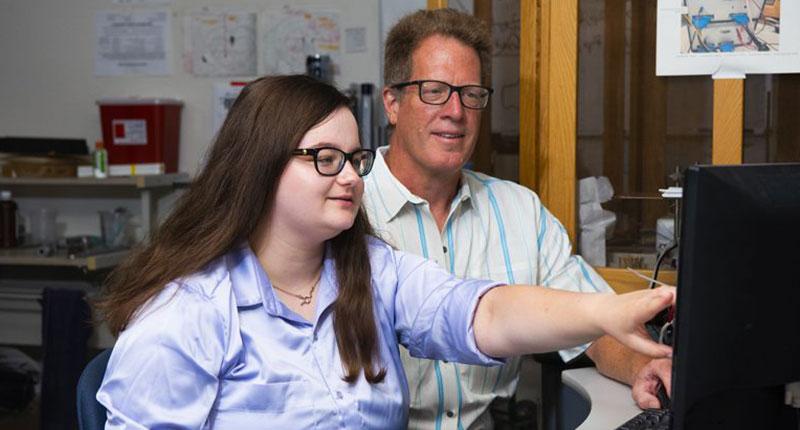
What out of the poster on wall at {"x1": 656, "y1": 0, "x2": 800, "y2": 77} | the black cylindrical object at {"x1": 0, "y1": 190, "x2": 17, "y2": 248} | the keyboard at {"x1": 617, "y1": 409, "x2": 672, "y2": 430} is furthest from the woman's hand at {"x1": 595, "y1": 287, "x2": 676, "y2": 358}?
the black cylindrical object at {"x1": 0, "y1": 190, "x2": 17, "y2": 248}

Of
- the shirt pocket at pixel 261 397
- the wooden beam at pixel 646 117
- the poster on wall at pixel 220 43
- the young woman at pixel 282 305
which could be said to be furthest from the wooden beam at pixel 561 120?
the poster on wall at pixel 220 43

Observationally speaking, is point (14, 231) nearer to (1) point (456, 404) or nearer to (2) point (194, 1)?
(2) point (194, 1)

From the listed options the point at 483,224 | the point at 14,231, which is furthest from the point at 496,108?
the point at 14,231

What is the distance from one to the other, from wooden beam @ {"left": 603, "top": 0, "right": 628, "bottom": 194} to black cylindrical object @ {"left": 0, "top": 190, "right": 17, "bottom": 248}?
2.47m

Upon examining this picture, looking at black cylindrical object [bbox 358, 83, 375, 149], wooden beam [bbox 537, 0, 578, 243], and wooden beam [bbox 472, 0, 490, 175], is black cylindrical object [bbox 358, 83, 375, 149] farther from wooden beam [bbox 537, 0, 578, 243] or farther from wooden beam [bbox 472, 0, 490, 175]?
wooden beam [bbox 537, 0, 578, 243]

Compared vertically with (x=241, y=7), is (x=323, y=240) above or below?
below

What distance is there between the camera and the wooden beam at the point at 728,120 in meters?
2.04

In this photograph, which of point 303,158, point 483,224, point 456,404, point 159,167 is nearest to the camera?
point 303,158

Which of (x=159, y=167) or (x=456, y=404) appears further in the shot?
(x=159, y=167)

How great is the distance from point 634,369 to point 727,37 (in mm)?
848

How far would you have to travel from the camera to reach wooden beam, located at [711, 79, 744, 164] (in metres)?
2.04

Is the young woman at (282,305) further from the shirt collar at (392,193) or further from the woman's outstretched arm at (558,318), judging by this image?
the shirt collar at (392,193)

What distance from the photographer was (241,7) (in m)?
3.50

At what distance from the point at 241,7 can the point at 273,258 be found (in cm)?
227
